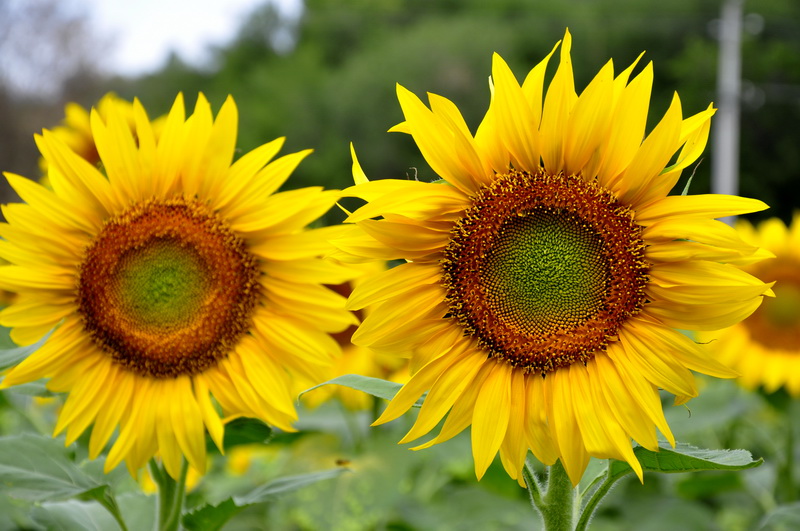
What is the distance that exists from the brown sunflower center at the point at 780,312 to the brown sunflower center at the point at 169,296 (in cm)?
218

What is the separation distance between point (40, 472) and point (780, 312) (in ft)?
8.62

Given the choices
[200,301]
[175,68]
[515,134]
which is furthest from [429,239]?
[175,68]

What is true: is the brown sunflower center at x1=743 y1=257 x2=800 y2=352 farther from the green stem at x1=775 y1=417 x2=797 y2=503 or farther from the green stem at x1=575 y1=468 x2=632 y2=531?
the green stem at x1=575 y1=468 x2=632 y2=531

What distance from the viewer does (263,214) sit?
5.51 ft

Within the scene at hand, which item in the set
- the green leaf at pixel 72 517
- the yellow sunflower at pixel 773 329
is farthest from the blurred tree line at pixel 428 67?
the green leaf at pixel 72 517

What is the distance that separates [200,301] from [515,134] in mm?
725

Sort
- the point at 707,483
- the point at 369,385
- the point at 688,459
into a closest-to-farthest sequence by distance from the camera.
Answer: the point at 688,459, the point at 369,385, the point at 707,483

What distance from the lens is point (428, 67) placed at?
33062 mm

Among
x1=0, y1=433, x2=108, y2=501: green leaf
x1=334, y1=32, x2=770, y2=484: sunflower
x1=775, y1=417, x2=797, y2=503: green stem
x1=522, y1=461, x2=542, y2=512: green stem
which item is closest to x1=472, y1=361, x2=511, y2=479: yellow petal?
x1=334, y1=32, x2=770, y2=484: sunflower

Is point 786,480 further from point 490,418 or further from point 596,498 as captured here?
point 490,418

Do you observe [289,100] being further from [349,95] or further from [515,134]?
[515,134]

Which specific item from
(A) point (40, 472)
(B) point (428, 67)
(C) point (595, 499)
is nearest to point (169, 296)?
(A) point (40, 472)

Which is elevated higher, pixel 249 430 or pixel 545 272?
pixel 545 272

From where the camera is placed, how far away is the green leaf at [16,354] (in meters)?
1.59
